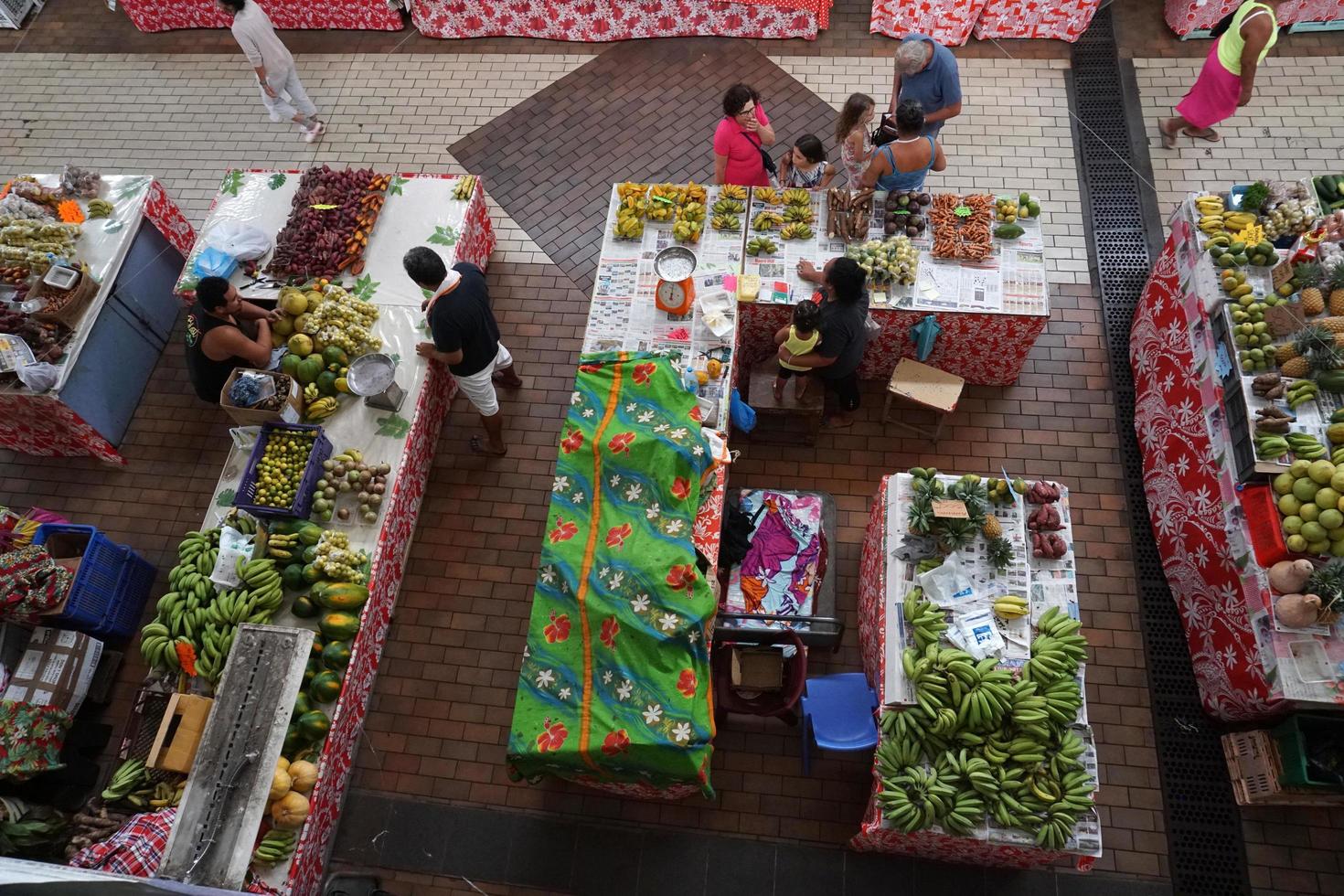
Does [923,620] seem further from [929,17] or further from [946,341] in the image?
[929,17]

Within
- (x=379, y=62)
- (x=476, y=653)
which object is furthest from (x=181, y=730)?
(x=379, y=62)

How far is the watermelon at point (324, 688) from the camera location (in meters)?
5.52

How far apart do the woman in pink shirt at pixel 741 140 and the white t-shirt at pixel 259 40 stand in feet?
16.6

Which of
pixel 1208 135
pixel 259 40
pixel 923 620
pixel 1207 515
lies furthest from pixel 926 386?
pixel 259 40

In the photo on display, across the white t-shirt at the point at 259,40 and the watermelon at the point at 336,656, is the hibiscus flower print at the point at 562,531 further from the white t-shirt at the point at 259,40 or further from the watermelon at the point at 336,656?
the white t-shirt at the point at 259,40

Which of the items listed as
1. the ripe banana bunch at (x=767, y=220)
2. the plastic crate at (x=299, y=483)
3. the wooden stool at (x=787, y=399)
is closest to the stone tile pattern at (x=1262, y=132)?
the ripe banana bunch at (x=767, y=220)

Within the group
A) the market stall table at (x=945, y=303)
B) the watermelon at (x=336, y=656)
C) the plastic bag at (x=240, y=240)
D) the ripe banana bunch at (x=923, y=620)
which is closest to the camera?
the ripe banana bunch at (x=923, y=620)

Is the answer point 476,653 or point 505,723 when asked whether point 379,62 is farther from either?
point 505,723

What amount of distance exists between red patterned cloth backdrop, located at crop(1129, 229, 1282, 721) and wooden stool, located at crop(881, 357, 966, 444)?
161cm

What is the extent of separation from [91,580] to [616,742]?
4643mm

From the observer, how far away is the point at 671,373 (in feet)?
19.3

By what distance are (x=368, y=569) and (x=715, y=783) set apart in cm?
310

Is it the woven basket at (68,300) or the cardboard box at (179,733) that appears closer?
the cardboard box at (179,733)

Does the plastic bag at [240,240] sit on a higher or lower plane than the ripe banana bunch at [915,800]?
higher
